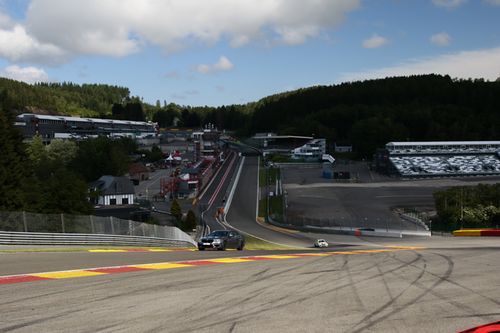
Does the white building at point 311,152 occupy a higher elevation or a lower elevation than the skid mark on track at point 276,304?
lower

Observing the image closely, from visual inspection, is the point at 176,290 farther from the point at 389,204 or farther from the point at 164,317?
the point at 389,204

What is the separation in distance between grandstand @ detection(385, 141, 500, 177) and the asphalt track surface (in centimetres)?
10938

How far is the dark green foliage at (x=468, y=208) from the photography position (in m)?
57.0

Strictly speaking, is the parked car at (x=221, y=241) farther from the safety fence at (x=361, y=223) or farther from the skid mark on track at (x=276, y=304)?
the safety fence at (x=361, y=223)

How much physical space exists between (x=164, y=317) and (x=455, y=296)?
18.6 feet

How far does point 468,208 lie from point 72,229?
47639 millimetres

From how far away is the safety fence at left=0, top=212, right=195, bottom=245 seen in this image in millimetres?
20641

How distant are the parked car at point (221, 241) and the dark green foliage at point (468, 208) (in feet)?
112

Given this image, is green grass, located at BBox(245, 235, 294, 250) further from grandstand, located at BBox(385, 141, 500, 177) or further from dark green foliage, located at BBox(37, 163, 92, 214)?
grandstand, located at BBox(385, 141, 500, 177)

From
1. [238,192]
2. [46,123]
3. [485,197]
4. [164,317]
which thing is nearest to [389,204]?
[485,197]

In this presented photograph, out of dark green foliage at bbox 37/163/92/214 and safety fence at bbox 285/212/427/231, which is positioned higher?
dark green foliage at bbox 37/163/92/214

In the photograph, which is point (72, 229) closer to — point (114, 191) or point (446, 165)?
point (114, 191)

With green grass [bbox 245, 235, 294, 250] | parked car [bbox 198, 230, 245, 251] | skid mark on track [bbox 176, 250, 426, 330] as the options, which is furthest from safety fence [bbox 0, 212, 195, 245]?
skid mark on track [bbox 176, 250, 426, 330]

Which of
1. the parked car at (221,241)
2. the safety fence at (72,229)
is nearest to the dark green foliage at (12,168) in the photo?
the safety fence at (72,229)
